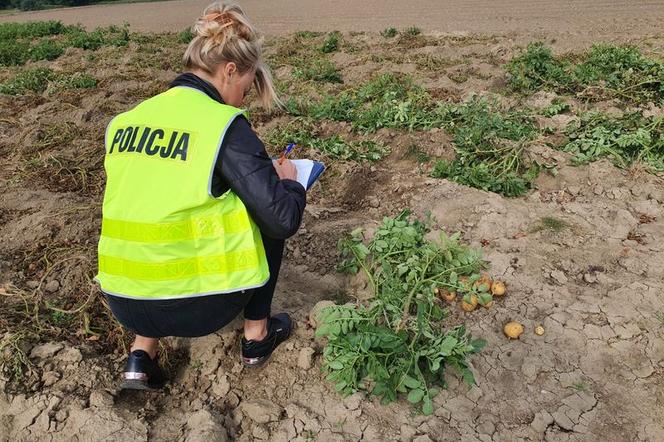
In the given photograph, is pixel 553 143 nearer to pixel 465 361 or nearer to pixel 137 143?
pixel 465 361

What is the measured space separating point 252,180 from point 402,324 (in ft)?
3.41

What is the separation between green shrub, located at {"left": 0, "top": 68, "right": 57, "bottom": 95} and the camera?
24.2ft

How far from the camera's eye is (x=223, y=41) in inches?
79.8

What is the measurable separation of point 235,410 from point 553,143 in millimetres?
3709

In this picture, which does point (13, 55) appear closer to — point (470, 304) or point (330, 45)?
point (330, 45)

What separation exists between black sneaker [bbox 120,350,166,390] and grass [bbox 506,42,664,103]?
492cm

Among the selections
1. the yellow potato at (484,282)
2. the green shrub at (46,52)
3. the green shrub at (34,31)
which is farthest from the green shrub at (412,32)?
the green shrub at (34,31)

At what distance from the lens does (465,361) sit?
234 cm

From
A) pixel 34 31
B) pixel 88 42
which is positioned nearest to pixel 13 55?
pixel 88 42

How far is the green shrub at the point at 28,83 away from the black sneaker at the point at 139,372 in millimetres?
6693

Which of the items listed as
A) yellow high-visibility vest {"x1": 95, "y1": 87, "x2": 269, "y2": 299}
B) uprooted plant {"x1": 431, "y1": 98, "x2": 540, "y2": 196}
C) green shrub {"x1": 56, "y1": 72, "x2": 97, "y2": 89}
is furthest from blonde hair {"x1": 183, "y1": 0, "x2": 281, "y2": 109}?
green shrub {"x1": 56, "y1": 72, "x2": 97, "y2": 89}

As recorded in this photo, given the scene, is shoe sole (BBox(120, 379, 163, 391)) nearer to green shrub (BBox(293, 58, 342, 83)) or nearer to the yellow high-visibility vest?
the yellow high-visibility vest

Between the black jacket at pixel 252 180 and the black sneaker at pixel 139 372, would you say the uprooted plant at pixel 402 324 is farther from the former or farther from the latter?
the black sneaker at pixel 139 372

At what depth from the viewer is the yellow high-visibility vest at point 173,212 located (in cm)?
189
